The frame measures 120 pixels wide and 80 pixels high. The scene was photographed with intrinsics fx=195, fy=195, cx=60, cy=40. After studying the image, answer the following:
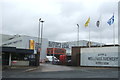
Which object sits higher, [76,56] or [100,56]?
[100,56]

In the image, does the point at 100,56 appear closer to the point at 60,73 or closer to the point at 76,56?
the point at 76,56

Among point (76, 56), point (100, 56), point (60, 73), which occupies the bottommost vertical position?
point (60, 73)

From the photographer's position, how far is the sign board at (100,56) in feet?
116

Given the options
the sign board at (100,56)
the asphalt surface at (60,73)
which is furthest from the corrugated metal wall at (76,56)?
the asphalt surface at (60,73)

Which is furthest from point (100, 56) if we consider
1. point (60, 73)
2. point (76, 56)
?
point (60, 73)

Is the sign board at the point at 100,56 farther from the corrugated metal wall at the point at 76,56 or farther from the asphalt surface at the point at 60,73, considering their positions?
the asphalt surface at the point at 60,73

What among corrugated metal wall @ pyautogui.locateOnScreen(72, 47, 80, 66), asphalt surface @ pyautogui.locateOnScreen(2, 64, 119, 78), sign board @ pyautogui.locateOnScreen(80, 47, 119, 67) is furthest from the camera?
corrugated metal wall @ pyautogui.locateOnScreen(72, 47, 80, 66)

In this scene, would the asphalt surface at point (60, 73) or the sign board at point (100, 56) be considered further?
the sign board at point (100, 56)

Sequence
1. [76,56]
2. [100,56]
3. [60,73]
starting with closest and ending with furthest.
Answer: [60,73] < [100,56] < [76,56]

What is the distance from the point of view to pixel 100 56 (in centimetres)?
3706

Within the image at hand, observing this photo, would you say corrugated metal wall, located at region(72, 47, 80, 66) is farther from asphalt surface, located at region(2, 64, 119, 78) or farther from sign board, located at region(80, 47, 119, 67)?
asphalt surface, located at region(2, 64, 119, 78)

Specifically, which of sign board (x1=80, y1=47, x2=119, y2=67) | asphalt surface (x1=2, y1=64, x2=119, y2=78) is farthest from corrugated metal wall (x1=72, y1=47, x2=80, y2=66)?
asphalt surface (x1=2, y1=64, x2=119, y2=78)

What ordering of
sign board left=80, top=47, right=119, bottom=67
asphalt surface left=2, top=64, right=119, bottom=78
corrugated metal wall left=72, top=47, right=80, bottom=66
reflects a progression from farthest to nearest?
corrugated metal wall left=72, top=47, right=80, bottom=66, sign board left=80, top=47, right=119, bottom=67, asphalt surface left=2, top=64, right=119, bottom=78

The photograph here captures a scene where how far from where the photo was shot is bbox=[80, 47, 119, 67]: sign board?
116 ft
